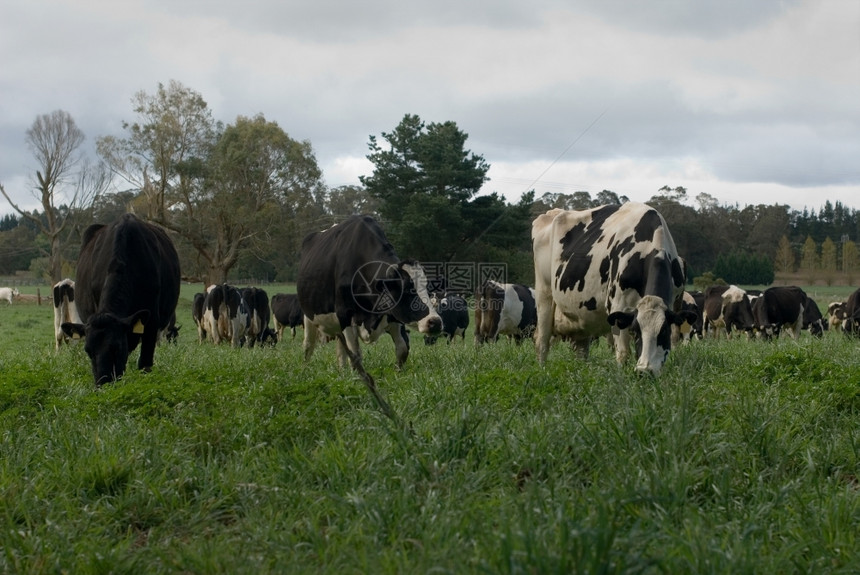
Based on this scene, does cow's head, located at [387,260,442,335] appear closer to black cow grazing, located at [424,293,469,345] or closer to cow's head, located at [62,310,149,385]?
cow's head, located at [62,310,149,385]

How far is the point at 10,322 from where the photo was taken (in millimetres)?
33188

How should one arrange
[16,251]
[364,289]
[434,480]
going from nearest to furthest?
[434,480] → [364,289] → [16,251]

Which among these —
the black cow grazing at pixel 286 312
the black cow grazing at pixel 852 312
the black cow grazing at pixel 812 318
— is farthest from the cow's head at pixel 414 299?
the black cow grazing at pixel 812 318

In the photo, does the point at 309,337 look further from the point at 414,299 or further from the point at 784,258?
the point at 784,258

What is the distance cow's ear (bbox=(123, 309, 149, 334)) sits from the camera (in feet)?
26.2

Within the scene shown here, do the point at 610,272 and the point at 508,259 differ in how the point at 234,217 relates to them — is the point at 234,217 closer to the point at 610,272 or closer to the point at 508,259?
the point at 508,259

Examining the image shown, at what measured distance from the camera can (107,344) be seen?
771cm

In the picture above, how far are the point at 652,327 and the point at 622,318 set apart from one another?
509mm

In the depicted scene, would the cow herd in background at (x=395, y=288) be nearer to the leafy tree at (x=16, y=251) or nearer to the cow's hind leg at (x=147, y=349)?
the cow's hind leg at (x=147, y=349)

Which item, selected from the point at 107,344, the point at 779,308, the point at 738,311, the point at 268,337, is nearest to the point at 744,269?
the point at 738,311

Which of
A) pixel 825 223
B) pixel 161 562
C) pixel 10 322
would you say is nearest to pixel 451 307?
pixel 10 322

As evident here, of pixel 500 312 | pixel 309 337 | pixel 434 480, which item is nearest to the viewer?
pixel 434 480

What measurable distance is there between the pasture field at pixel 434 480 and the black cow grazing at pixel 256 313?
18799mm

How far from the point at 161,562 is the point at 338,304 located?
6618 millimetres
